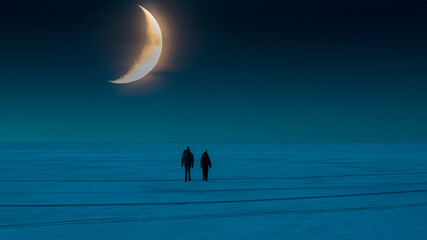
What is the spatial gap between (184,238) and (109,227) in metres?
1.72

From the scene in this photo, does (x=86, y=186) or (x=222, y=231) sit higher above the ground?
(x=86, y=186)

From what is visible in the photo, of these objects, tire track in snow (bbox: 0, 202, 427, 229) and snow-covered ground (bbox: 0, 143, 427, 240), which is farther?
tire track in snow (bbox: 0, 202, 427, 229)

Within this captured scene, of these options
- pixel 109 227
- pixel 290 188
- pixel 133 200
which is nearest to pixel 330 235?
pixel 109 227

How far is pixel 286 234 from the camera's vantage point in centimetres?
734

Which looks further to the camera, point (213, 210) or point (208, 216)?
point (213, 210)

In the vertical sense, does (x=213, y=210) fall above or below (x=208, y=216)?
above

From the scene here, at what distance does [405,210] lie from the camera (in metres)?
9.66

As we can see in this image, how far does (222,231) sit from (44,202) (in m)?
5.91

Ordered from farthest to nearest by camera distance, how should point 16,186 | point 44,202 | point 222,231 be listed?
point 16,186
point 44,202
point 222,231

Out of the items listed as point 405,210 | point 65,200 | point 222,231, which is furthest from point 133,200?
point 405,210

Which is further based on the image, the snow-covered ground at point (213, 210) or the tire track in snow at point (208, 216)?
the tire track in snow at point (208, 216)

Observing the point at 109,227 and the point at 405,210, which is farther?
the point at 405,210

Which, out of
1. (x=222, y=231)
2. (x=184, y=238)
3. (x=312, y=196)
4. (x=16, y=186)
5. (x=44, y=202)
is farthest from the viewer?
(x=16, y=186)

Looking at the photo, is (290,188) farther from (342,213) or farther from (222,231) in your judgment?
(222,231)
